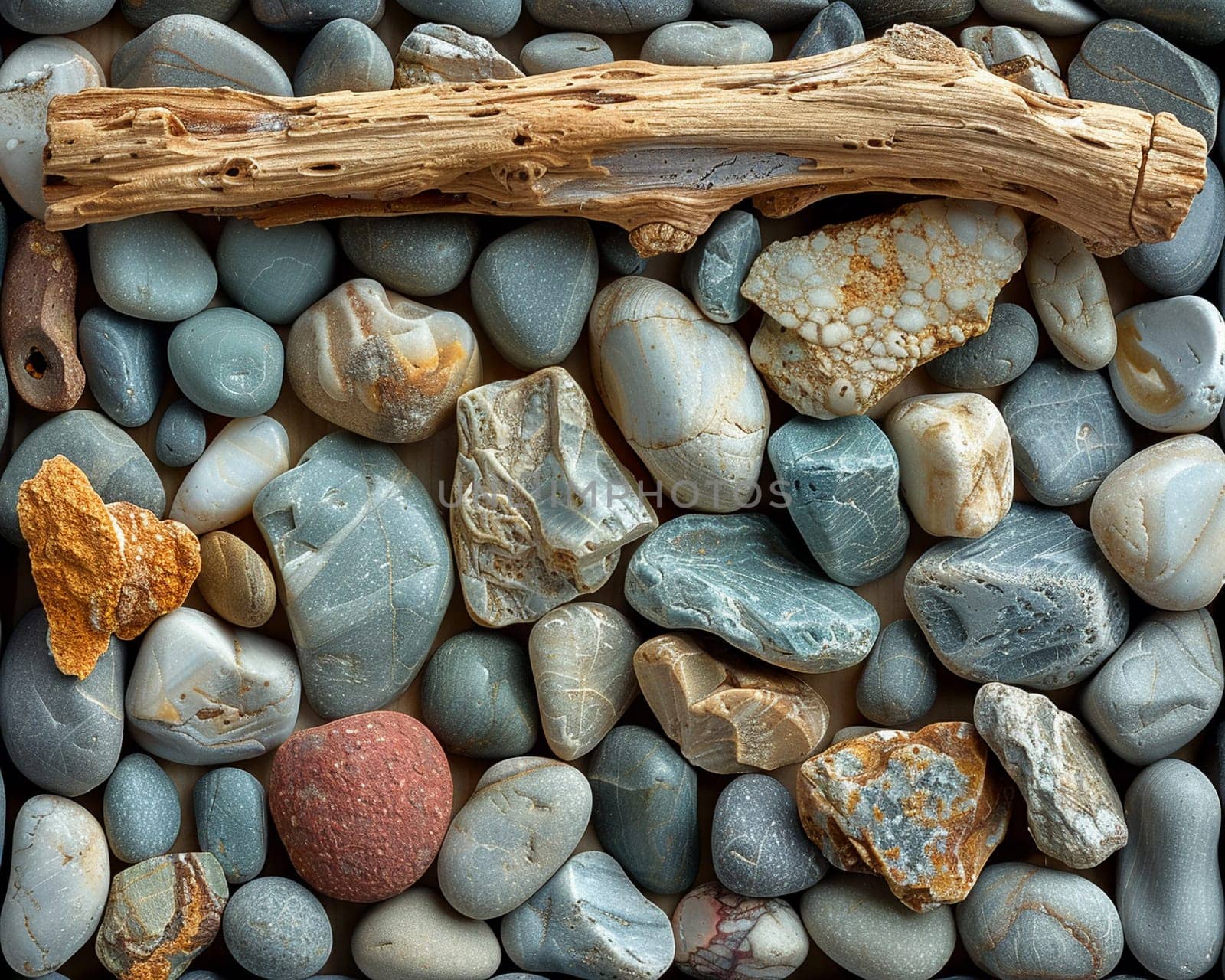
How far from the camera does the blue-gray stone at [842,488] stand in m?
2.08

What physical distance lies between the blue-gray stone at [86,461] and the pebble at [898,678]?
145cm

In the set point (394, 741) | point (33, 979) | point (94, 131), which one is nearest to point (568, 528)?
point (394, 741)

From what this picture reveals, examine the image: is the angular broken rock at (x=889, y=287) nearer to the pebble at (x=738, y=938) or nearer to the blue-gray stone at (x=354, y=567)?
the blue-gray stone at (x=354, y=567)

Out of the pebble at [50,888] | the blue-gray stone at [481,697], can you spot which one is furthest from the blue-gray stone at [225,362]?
the pebble at [50,888]

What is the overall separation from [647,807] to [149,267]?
139cm

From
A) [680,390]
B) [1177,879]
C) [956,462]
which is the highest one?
[680,390]

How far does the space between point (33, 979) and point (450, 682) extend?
0.94 meters

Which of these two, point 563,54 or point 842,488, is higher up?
point 563,54

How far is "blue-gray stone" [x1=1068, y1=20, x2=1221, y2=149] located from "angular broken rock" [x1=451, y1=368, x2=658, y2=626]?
120 cm

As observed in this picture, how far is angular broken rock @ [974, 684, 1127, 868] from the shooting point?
2051 millimetres

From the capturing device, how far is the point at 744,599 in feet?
6.88

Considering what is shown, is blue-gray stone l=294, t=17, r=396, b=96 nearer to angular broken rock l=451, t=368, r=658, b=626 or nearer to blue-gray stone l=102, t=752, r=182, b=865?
angular broken rock l=451, t=368, r=658, b=626

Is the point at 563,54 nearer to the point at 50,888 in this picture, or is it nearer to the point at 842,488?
the point at 842,488

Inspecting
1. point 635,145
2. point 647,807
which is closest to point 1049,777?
point 647,807
